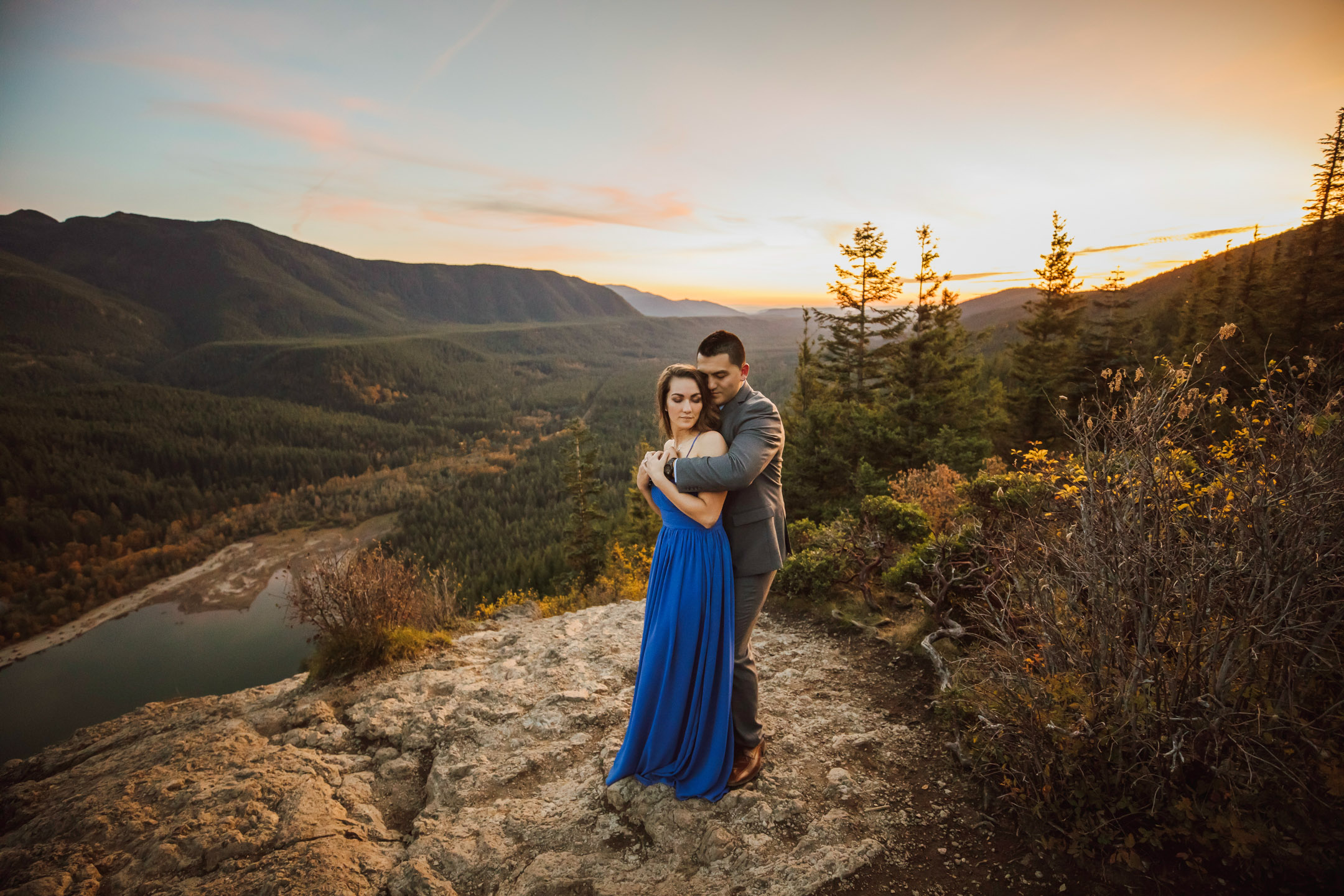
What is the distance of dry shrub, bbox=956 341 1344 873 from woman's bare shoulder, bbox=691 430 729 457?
1.91 meters

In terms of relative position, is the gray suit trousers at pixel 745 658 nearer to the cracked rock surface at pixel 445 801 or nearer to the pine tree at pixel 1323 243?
the cracked rock surface at pixel 445 801

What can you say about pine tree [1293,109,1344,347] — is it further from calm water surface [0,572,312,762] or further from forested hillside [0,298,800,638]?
calm water surface [0,572,312,762]

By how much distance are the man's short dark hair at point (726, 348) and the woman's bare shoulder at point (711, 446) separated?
17.5 inches

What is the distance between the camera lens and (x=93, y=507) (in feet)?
240

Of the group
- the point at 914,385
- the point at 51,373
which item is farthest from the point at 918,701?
the point at 51,373

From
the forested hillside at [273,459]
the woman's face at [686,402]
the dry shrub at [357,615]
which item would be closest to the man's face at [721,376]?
the woman's face at [686,402]

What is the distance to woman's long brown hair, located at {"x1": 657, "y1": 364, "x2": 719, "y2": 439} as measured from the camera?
304 cm

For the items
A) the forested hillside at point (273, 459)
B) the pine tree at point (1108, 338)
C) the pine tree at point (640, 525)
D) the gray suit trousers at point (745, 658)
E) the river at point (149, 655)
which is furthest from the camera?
the forested hillside at point (273, 459)

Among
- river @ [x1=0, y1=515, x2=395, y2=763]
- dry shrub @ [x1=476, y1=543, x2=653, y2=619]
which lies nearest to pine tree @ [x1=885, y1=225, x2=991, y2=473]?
dry shrub @ [x1=476, y1=543, x2=653, y2=619]

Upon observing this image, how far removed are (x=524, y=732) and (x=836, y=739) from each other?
8.23ft

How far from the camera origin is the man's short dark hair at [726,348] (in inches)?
119

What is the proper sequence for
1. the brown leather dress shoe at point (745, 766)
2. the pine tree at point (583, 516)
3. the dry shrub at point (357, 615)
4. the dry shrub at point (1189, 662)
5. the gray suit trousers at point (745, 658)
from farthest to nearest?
1. the pine tree at point (583, 516)
2. the dry shrub at point (357, 615)
3. the brown leather dress shoe at point (745, 766)
4. the gray suit trousers at point (745, 658)
5. the dry shrub at point (1189, 662)

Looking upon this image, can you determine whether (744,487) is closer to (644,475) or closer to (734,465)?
(734,465)

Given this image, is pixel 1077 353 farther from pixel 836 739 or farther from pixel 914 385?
pixel 836 739
